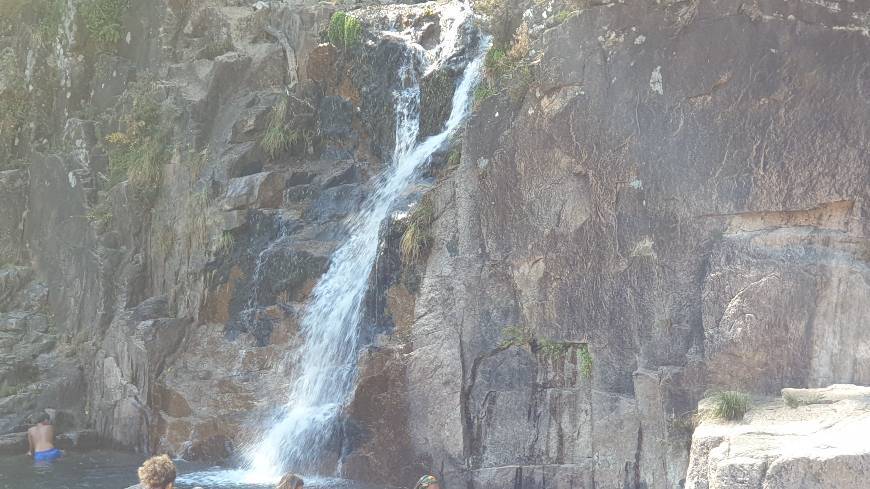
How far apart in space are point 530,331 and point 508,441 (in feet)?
3.91

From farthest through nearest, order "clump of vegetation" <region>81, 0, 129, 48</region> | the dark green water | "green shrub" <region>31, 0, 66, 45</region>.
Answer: "green shrub" <region>31, 0, 66, 45</region> → "clump of vegetation" <region>81, 0, 129, 48</region> → the dark green water

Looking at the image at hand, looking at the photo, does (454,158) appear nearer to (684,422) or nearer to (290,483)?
(684,422)

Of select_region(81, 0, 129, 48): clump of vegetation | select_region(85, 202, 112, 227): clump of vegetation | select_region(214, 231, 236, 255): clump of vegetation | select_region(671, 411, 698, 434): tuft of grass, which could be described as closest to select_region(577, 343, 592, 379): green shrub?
select_region(671, 411, 698, 434): tuft of grass

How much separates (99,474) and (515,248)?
630 centimetres

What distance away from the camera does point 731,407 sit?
839 centimetres

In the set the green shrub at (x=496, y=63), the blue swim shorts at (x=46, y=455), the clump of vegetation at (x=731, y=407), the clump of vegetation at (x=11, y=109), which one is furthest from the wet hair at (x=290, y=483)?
the clump of vegetation at (x=11, y=109)

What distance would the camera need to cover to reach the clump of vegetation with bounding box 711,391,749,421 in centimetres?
837

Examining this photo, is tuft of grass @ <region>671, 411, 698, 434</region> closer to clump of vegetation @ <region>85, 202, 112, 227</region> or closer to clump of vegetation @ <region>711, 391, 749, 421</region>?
clump of vegetation @ <region>711, 391, 749, 421</region>

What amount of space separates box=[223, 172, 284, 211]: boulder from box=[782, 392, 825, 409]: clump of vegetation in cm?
910

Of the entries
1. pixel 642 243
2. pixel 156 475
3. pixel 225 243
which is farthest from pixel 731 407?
pixel 225 243

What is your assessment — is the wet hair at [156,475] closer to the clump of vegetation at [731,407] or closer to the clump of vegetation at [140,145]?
the clump of vegetation at [731,407]

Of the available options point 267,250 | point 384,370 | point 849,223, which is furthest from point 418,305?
point 849,223

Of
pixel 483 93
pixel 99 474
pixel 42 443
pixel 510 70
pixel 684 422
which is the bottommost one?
pixel 99 474

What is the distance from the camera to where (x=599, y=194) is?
422 inches
